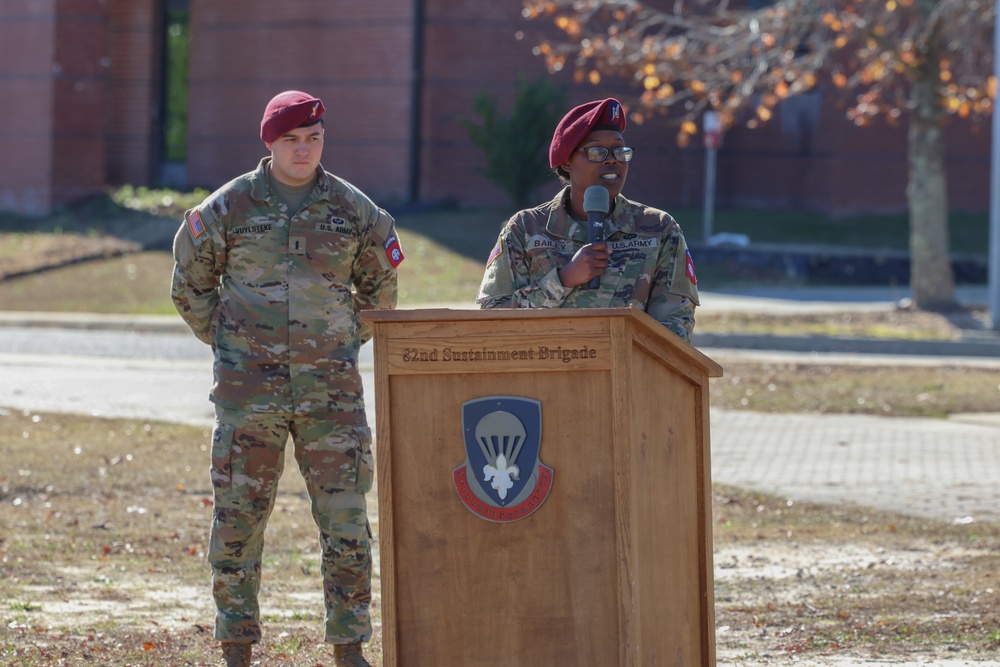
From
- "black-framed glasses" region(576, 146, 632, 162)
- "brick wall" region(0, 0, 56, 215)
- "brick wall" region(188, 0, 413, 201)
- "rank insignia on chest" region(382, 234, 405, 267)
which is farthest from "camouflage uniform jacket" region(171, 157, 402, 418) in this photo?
"brick wall" region(0, 0, 56, 215)

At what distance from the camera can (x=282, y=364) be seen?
16.1 feet

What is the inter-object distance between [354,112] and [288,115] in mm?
24892

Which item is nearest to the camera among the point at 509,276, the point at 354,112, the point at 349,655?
the point at 509,276

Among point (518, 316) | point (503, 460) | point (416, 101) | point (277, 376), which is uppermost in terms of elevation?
point (416, 101)

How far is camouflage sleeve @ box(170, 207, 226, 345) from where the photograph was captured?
4.95 meters

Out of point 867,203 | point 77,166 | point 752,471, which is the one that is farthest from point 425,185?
point 752,471

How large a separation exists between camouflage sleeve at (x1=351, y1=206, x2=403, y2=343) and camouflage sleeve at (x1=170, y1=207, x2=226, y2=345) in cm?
47

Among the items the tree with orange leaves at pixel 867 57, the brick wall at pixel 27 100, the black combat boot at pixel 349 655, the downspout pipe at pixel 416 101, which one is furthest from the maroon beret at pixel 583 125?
the brick wall at pixel 27 100

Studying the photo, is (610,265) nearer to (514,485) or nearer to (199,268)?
(514,485)

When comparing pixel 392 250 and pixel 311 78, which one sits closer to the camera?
pixel 392 250

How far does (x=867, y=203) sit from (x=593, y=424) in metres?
27.9

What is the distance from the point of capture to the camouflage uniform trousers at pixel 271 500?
495 cm

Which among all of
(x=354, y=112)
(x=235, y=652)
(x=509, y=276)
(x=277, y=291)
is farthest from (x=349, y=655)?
(x=354, y=112)

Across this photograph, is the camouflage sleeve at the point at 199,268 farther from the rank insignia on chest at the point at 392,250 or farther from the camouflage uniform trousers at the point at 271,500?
the rank insignia on chest at the point at 392,250
